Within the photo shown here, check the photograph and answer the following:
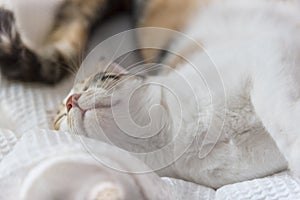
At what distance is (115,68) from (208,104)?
132 mm

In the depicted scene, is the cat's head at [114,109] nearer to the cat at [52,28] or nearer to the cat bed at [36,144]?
the cat bed at [36,144]

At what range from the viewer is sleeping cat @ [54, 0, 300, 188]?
0.66 m

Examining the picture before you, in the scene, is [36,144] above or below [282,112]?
below

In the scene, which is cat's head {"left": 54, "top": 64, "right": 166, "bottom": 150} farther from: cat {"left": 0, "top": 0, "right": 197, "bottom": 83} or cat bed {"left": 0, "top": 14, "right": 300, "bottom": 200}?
cat {"left": 0, "top": 0, "right": 197, "bottom": 83}

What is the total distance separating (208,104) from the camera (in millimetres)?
702

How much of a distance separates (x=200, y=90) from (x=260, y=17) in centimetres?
11

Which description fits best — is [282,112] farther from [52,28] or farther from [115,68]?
[52,28]

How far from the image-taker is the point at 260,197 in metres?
0.62

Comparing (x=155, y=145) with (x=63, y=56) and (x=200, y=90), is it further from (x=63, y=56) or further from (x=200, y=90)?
(x=63, y=56)

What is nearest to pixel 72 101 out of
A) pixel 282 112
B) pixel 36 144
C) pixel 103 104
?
pixel 103 104

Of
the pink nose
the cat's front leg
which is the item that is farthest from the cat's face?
the cat's front leg

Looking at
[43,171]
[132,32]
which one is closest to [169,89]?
[132,32]

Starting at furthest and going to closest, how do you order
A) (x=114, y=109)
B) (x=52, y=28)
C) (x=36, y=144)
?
1. (x=52, y=28)
2. (x=114, y=109)
3. (x=36, y=144)

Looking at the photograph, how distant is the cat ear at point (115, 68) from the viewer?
Answer: 0.74 meters
